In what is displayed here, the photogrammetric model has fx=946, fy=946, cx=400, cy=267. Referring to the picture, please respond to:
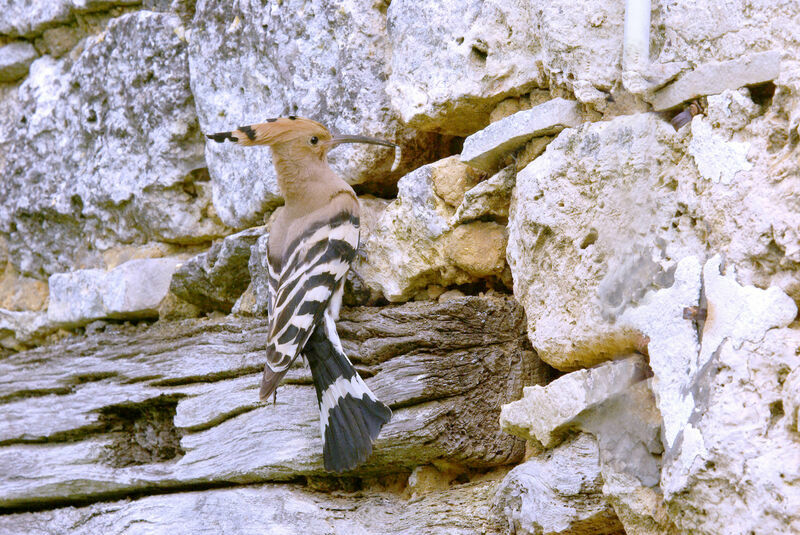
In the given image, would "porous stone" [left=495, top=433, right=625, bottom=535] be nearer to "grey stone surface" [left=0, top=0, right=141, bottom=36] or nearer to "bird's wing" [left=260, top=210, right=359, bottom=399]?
"bird's wing" [left=260, top=210, right=359, bottom=399]

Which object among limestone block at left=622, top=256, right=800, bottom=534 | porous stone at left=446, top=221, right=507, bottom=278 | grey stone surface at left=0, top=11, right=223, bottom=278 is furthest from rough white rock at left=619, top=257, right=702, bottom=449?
grey stone surface at left=0, top=11, right=223, bottom=278

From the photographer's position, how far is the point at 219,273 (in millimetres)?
3312

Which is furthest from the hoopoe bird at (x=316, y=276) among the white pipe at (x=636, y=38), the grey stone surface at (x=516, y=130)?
the white pipe at (x=636, y=38)

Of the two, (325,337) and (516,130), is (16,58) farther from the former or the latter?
(516,130)

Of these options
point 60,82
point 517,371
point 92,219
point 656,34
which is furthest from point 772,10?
point 60,82

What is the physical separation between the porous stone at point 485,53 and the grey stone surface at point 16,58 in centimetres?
195

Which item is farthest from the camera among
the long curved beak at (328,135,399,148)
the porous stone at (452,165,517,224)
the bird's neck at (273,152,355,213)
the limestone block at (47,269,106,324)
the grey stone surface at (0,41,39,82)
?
the grey stone surface at (0,41,39,82)

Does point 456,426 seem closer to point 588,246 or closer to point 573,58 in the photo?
point 588,246

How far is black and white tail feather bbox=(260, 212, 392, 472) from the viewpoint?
2543 millimetres

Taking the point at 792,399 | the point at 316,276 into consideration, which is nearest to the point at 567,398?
the point at 792,399

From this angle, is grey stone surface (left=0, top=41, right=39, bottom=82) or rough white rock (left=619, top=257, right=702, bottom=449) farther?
grey stone surface (left=0, top=41, right=39, bottom=82)

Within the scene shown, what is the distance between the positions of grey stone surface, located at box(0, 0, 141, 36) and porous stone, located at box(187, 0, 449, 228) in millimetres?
576

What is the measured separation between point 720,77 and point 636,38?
239mm

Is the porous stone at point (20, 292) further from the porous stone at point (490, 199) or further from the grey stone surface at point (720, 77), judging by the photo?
the grey stone surface at point (720, 77)
